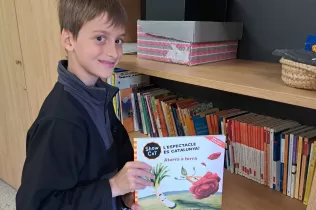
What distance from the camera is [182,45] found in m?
1.09

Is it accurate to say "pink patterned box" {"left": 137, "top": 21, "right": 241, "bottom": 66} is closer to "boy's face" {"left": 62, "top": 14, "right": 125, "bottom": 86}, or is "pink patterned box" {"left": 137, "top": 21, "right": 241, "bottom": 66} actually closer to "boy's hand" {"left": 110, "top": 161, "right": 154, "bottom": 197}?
"boy's face" {"left": 62, "top": 14, "right": 125, "bottom": 86}

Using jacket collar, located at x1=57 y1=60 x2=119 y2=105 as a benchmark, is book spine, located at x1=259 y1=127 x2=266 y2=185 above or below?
below

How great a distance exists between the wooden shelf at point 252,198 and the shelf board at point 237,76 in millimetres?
419

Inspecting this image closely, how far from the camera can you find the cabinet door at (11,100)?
5.66ft

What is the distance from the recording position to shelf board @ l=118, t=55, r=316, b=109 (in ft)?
2.31

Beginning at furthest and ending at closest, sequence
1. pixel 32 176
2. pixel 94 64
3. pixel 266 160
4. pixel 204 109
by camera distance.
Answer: pixel 204 109 < pixel 266 160 < pixel 94 64 < pixel 32 176

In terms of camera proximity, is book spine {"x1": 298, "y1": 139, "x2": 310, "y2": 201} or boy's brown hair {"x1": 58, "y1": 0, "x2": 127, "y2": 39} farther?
book spine {"x1": 298, "y1": 139, "x2": 310, "y2": 201}

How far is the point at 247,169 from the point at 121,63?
63 cm

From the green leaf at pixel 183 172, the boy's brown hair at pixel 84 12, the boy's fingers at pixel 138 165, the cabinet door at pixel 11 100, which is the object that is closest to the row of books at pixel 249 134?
the green leaf at pixel 183 172

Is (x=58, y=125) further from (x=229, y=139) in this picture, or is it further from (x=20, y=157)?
(x=20, y=157)

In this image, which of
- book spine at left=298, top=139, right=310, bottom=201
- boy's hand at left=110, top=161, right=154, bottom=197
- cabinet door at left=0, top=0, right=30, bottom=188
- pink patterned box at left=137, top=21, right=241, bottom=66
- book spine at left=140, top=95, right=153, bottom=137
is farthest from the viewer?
cabinet door at left=0, top=0, right=30, bottom=188

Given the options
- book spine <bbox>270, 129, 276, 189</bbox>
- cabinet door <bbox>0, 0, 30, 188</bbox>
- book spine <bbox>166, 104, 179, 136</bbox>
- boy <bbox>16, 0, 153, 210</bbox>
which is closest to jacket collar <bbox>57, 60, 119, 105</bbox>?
boy <bbox>16, 0, 153, 210</bbox>

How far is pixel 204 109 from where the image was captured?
1.29m

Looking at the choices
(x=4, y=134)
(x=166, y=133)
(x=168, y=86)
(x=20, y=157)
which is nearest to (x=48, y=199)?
(x=166, y=133)
